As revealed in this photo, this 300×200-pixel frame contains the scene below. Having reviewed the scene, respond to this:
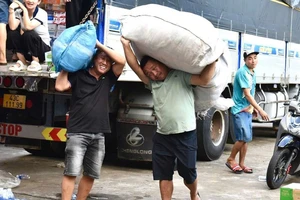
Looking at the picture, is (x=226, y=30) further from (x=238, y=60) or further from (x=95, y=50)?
(x=95, y=50)

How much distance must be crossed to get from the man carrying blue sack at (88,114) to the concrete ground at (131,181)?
0.94 m

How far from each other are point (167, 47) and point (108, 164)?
3.82 metres

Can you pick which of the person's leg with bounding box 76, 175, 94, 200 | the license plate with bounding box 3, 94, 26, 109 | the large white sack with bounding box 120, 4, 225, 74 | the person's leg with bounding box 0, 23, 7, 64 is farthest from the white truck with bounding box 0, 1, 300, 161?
the large white sack with bounding box 120, 4, 225, 74

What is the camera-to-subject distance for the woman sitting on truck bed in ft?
22.9

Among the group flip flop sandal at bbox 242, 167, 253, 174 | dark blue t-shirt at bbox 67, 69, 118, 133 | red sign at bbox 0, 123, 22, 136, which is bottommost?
flip flop sandal at bbox 242, 167, 253, 174

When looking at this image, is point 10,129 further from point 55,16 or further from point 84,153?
point 84,153

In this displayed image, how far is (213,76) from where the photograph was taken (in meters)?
5.14

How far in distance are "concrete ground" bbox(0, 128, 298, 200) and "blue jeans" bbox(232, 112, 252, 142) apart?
51 cm

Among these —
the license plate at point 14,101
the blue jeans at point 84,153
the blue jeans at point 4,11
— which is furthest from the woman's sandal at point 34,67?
the blue jeans at point 84,153

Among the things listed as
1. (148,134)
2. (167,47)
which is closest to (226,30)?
(148,134)

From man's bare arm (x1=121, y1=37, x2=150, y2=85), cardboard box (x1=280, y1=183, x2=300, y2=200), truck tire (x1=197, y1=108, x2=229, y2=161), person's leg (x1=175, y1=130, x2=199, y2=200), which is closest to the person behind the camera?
cardboard box (x1=280, y1=183, x2=300, y2=200)

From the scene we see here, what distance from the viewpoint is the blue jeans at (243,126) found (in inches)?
309

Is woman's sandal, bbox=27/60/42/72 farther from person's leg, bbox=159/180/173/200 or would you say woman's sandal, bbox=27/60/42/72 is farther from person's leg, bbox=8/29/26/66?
person's leg, bbox=159/180/173/200

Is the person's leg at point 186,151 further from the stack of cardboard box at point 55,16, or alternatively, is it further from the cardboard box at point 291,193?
A: the stack of cardboard box at point 55,16
